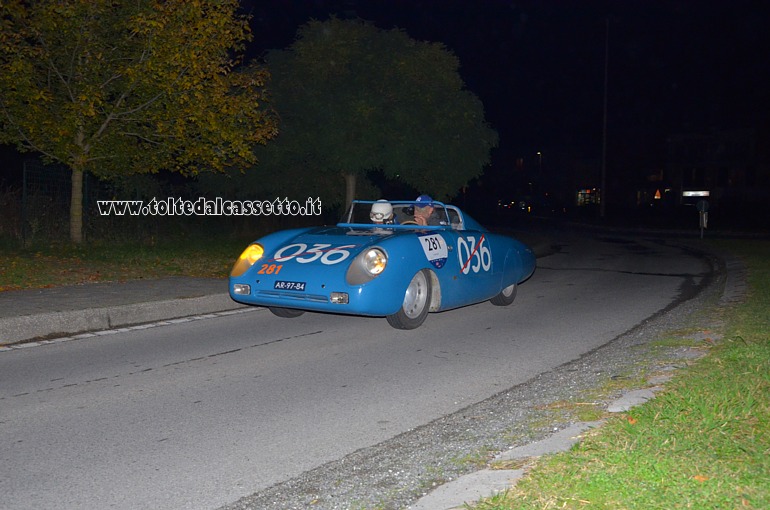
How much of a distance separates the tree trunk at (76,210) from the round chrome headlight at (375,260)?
36.4ft

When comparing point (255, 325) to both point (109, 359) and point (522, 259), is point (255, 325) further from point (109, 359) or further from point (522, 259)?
point (522, 259)

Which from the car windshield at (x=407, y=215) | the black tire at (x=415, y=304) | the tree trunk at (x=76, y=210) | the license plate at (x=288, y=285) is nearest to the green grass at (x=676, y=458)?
the black tire at (x=415, y=304)

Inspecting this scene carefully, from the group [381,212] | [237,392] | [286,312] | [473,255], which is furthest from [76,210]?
[237,392]

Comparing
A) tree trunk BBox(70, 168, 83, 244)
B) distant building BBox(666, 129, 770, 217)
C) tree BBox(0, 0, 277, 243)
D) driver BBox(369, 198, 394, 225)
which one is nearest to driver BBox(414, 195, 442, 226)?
driver BBox(369, 198, 394, 225)

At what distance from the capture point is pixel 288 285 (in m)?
8.30

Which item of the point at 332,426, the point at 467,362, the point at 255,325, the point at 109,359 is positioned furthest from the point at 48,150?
the point at 332,426

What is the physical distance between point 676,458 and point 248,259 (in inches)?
227

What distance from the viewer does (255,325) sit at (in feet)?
30.9

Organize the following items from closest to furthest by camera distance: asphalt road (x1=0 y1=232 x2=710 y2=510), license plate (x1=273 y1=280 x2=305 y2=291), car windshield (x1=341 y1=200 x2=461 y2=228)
Result: 1. asphalt road (x1=0 y1=232 x2=710 y2=510)
2. license plate (x1=273 y1=280 x2=305 y2=291)
3. car windshield (x1=341 y1=200 x2=461 y2=228)

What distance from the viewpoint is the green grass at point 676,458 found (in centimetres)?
363

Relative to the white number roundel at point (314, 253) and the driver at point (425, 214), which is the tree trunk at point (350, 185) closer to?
the driver at point (425, 214)

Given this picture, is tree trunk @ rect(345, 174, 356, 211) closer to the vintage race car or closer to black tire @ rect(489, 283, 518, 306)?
black tire @ rect(489, 283, 518, 306)

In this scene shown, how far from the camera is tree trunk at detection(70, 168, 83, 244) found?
1712 centimetres

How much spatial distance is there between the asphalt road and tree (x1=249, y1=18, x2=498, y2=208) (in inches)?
534
